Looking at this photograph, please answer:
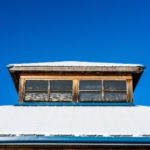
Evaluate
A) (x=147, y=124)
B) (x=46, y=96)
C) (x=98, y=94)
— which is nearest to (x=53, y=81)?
(x=46, y=96)

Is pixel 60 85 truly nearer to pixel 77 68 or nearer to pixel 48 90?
pixel 48 90

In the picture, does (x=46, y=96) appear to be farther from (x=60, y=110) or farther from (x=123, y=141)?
(x=123, y=141)

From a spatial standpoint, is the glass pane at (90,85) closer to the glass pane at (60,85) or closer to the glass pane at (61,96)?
the glass pane at (60,85)

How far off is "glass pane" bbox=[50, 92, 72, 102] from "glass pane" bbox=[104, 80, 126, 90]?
4.74 ft

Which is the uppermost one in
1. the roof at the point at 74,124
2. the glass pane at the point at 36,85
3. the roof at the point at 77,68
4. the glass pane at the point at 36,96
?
the roof at the point at 77,68

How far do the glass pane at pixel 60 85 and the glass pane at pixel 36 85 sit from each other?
0.27 meters

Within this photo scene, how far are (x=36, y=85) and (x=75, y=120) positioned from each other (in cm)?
362

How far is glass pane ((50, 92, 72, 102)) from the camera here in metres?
14.9


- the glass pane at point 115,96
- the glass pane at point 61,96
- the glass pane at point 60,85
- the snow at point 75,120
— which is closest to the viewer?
the snow at point 75,120

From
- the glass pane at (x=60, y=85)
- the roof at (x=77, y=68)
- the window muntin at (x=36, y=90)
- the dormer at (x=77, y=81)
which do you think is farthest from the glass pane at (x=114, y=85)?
the window muntin at (x=36, y=90)

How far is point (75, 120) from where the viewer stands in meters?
12.1

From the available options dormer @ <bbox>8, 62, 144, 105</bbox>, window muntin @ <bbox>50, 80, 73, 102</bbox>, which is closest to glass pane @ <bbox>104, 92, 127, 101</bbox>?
dormer @ <bbox>8, 62, 144, 105</bbox>

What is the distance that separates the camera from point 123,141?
34.8ft

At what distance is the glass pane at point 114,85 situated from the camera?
50.0 ft
